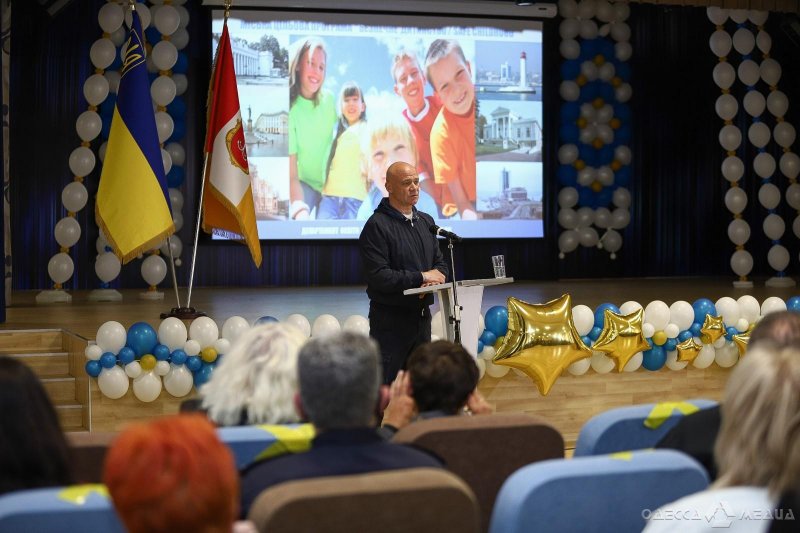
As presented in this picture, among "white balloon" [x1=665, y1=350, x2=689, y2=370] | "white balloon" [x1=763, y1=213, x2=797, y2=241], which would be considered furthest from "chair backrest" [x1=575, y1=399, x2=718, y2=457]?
"white balloon" [x1=763, y1=213, x2=797, y2=241]

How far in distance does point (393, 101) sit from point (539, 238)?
7.06 ft

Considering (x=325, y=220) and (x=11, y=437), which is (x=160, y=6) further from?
(x=11, y=437)

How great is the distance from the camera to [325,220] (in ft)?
33.1

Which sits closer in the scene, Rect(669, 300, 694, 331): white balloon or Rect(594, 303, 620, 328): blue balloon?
Rect(594, 303, 620, 328): blue balloon

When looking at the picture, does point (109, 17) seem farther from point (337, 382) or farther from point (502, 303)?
point (337, 382)

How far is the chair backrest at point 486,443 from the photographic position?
7.59 feet

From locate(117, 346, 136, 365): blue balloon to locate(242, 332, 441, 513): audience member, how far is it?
3452 mm

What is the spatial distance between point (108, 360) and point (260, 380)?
10.2 feet

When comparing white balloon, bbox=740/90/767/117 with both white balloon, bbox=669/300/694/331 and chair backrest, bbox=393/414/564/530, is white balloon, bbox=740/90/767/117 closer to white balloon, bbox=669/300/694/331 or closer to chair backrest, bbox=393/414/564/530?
white balloon, bbox=669/300/694/331

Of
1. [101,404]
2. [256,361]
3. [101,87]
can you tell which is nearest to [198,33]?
[101,87]

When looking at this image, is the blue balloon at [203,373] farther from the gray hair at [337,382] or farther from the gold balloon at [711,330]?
the gray hair at [337,382]

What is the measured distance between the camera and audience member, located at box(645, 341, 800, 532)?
1.67 meters

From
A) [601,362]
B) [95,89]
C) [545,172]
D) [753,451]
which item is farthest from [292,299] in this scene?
[753,451]

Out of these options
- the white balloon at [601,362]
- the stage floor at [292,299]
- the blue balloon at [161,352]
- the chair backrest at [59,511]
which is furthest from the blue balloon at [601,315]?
the chair backrest at [59,511]
